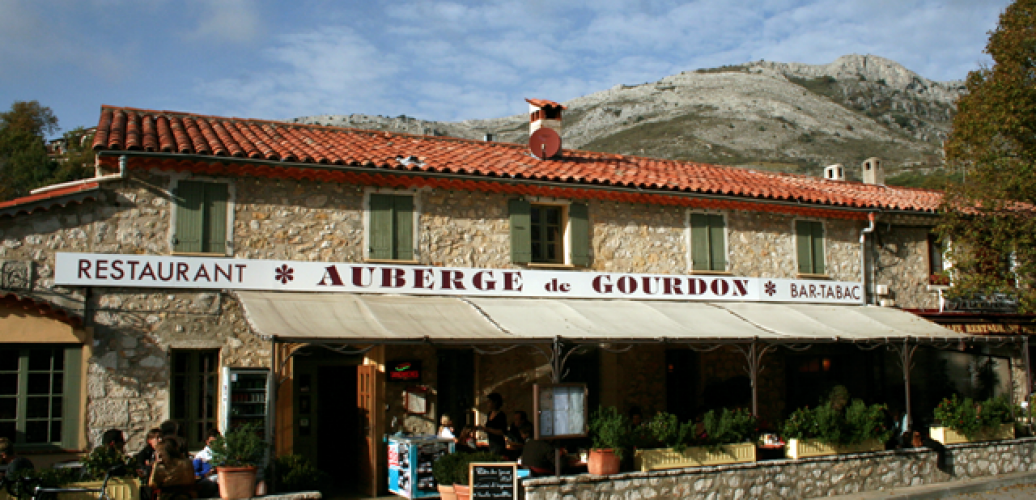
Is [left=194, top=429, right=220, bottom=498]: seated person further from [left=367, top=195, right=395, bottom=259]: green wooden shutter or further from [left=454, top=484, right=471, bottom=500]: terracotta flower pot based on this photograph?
[left=367, top=195, right=395, bottom=259]: green wooden shutter

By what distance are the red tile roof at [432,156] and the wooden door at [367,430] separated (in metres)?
3.19

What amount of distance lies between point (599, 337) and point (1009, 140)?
9.95 metres

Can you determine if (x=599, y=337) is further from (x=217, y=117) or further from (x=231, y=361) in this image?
(x=217, y=117)

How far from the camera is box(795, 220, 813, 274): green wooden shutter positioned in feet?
52.0

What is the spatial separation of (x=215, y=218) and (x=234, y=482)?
430cm

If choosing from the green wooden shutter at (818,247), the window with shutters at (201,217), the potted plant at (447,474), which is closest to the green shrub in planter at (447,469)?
the potted plant at (447,474)

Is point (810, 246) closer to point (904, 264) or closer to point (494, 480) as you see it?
point (904, 264)

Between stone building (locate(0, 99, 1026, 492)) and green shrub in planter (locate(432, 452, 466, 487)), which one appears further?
stone building (locate(0, 99, 1026, 492))

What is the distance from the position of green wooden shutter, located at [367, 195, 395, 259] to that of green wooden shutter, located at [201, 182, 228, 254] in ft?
6.95

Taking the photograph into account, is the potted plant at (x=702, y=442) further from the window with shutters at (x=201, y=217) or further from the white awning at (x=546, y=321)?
the window with shutters at (x=201, y=217)

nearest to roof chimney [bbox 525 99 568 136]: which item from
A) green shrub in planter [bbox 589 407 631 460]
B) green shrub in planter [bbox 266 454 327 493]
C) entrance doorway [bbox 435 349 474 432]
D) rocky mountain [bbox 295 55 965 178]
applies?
entrance doorway [bbox 435 349 474 432]

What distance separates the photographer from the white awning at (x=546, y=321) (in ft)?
33.2

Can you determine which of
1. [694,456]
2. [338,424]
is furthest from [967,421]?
[338,424]

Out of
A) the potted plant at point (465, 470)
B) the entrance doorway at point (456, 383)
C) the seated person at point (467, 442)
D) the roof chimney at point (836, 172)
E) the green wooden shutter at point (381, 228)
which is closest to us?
the potted plant at point (465, 470)
